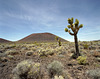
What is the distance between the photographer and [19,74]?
3.16m

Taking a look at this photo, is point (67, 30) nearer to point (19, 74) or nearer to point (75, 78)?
point (75, 78)

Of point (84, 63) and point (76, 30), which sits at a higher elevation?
point (76, 30)

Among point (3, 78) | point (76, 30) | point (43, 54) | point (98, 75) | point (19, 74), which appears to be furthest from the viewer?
point (43, 54)

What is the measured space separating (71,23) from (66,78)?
6795 millimetres

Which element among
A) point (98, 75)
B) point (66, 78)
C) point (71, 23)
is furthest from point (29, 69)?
point (71, 23)

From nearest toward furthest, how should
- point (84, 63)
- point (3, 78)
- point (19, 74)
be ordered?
1. point (19, 74)
2. point (3, 78)
3. point (84, 63)

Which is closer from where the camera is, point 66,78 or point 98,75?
point 98,75

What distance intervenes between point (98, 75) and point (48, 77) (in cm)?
243

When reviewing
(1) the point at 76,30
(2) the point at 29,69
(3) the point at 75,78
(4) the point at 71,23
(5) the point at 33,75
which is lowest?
(3) the point at 75,78

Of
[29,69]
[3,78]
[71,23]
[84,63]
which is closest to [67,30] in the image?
[71,23]

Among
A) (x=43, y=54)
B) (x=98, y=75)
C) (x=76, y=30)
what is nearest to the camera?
(x=98, y=75)

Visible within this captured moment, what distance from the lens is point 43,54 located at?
344 inches

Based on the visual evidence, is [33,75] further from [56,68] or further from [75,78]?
[75,78]

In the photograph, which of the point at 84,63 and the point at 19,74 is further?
the point at 84,63
